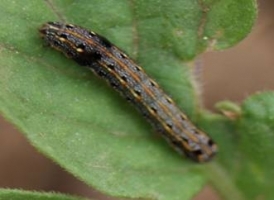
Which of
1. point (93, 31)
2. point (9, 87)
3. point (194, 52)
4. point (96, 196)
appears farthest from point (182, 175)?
point (96, 196)

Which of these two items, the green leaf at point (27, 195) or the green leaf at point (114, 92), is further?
the green leaf at point (114, 92)

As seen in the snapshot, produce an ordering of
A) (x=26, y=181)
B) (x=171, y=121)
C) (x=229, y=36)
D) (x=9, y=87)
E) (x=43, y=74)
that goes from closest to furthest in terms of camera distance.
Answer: (x=9, y=87), (x=43, y=74), (x=229, y=36), (x=171, y=121), (x=26, y=181)

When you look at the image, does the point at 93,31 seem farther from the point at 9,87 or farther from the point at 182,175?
the point at 182,175

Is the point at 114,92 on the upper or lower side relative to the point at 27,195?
upper

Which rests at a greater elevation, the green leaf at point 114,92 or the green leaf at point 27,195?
the green leaf at point 114,92

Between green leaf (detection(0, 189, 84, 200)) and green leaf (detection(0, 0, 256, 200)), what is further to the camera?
green leaf (detection(0, 0, 256, 200))

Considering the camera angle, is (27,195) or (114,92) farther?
(114,92)

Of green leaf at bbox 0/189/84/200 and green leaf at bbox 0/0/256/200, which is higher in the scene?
green leaf at bbox 0/0/256/200

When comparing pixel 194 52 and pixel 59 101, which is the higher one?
pixel 194 52
